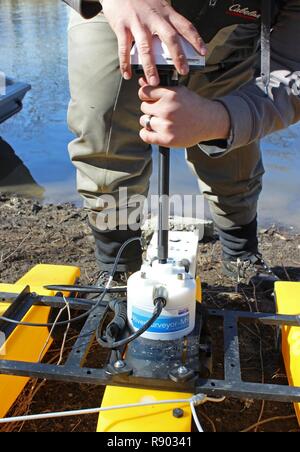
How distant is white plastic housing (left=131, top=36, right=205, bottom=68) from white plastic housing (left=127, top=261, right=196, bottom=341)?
490 millimetres

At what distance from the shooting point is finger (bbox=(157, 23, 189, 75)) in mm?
1203

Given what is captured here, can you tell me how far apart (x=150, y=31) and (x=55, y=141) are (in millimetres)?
3137

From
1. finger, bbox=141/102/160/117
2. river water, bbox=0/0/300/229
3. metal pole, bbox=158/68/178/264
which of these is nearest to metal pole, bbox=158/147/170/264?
metal pole, bbox=158/68/178/264

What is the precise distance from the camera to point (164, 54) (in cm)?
122

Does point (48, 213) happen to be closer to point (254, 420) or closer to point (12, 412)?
point (12, 412)

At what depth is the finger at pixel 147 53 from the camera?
121 cm

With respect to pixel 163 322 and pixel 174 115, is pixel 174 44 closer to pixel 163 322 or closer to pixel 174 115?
pixel 174 115

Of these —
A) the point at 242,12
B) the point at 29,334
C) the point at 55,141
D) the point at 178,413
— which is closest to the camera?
the point at 178,413

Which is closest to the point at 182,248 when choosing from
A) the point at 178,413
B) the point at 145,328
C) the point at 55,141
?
the point at 145,328

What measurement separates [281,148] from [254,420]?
9.17 ft

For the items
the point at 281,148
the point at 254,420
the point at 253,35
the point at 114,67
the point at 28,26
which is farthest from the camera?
the point at 28,26

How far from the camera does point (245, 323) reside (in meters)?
2.00

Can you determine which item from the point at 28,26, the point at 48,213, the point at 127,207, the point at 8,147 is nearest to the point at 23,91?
the point at 8,147

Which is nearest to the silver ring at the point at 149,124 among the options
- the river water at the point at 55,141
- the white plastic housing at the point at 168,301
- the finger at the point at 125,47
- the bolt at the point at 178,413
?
the finger at the point at 125,47
